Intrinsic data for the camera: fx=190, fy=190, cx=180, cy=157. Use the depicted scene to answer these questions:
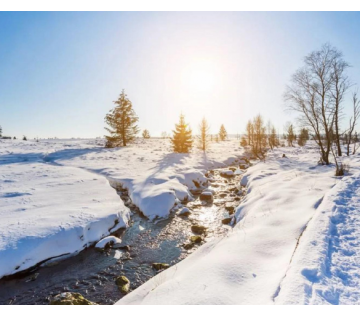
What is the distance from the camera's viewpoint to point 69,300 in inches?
183

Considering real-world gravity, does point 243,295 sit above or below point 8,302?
above

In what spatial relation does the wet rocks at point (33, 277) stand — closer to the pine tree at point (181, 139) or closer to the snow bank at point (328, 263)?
the snow bank at point (328, 263)

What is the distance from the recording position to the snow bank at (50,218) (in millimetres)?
5934

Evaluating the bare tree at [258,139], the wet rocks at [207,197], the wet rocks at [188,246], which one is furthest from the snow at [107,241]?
the bare tree at [258,139]

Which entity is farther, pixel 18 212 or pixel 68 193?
pixel 68 193

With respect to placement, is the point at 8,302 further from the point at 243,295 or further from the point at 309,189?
the point at 309,189

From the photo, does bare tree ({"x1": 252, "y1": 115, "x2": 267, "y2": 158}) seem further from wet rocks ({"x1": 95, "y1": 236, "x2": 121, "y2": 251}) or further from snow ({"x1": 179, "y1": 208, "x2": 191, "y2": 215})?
wet rocks ({"x1": 95, "y1": 236, "x2": 121, "y2": 251})

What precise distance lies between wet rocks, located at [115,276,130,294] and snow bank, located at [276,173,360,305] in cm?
404

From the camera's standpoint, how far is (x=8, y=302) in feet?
15.4

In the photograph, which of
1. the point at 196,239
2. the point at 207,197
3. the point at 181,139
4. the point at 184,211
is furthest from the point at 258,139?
the point at 196,239
